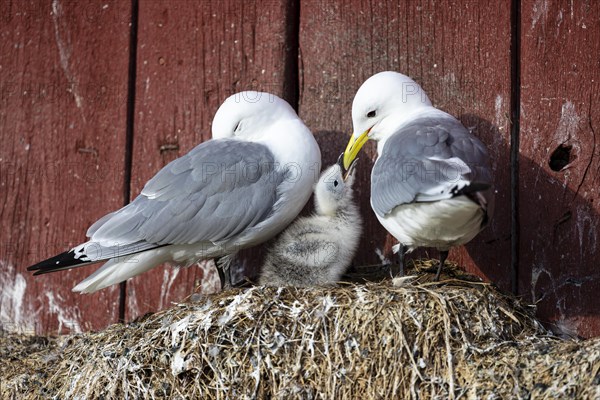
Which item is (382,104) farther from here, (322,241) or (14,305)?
(14,305)


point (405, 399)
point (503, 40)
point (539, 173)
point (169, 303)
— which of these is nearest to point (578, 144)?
point (539, 173)

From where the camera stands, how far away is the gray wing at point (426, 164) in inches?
121

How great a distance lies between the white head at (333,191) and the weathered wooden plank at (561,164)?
0.69 m

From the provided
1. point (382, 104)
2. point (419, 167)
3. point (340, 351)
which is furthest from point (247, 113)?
Result: point (340, 351)

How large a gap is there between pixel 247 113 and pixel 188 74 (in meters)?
0.48

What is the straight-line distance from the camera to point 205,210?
11.6 ft

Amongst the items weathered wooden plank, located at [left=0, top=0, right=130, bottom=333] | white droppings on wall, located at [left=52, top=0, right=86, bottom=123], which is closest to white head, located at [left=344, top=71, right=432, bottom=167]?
weathered wooden plank, located at [left=0, top=0, right=130, bottom=333]

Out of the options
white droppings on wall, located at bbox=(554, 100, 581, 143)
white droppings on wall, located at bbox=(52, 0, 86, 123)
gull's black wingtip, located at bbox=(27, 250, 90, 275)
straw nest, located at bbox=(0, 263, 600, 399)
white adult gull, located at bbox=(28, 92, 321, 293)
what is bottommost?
straw nest, located at bbox=(0, 263, 600, 399)

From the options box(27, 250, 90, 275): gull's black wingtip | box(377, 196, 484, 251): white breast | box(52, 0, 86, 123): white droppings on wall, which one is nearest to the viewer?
box(377, 196, 484, 251): white breast

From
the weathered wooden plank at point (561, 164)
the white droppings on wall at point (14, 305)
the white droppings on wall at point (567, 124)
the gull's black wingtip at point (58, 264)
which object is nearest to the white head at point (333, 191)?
the weathered wooden plank at point (561, 164)

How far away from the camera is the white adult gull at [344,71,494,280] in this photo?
10.0ft

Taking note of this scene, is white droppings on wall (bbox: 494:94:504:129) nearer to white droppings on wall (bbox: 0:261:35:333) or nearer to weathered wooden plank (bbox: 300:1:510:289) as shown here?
weathered wooden plank (bbox: 300:1:510:289)

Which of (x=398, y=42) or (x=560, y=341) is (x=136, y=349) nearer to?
(x=560, y=341)

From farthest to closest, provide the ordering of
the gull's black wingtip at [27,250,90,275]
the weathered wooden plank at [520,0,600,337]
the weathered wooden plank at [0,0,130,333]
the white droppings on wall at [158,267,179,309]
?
1. the weathered wooden plank at [0,0,130,333]
2. the white droppings on wall at [158,267,179,309]
3. the weathered wooden plank at [520,0,600,337]
4. the gull's black wingtip at [27,250,90,275]
